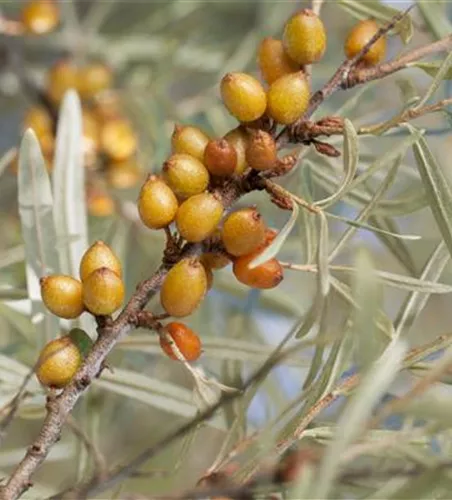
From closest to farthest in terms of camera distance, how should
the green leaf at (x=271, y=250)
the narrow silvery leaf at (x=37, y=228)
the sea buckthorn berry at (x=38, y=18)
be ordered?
the green leaf at (x=271, y=250) < the narrow silvery leaf at (x=37, y=228) < the sea buckthorn berry at (x=38, y=18)

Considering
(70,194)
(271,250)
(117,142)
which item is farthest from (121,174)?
(271,250)

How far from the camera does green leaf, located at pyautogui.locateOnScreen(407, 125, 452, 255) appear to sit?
2.21ft

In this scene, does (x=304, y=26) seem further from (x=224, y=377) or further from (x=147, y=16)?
(x=147, y=16)

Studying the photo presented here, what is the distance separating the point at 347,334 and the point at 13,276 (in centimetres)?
44

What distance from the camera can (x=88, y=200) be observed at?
4.34 ft

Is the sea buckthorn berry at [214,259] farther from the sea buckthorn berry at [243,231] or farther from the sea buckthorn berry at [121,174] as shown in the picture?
the sea buckthorn berry at [121,174]

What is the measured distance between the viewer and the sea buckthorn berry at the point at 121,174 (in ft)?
4.49

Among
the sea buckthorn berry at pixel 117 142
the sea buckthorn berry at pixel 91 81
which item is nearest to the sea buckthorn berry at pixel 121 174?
the sea buckthorn berry at pixel 117 142

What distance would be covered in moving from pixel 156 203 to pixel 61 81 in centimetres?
78

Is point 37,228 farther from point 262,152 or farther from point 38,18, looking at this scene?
point 38,18

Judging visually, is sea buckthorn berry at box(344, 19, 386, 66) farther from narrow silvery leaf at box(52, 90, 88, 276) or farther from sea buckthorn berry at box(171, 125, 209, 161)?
narrow silvery leaf at box(52, 90, 88, 276)

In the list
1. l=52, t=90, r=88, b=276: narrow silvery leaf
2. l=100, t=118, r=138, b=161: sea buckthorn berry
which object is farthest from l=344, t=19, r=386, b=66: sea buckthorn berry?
l=100, t=118, r=138, b=161: sea buckthorn berry

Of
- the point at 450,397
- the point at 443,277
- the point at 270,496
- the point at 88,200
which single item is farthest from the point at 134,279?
the point at 450,397

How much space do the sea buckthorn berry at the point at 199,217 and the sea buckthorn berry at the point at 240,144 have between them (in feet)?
0.13
